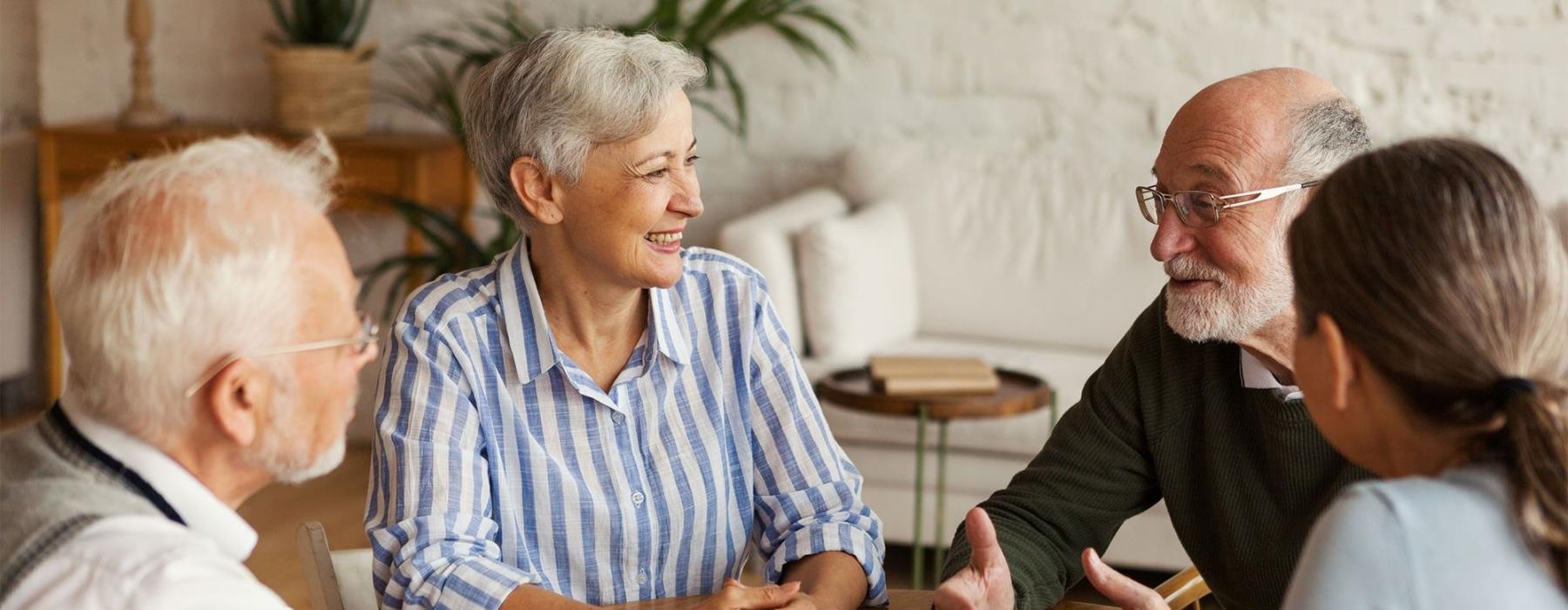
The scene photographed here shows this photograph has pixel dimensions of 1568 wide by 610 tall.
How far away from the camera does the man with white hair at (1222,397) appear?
1.66 meters

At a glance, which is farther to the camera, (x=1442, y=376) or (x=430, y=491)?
(x=430, y=491)

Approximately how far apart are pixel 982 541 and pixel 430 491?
1.94 feet

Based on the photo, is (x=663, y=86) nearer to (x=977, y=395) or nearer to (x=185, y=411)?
(x=185, y=411)

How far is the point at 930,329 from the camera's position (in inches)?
168

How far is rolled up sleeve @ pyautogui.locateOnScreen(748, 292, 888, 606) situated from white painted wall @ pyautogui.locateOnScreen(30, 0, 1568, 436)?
100 inches

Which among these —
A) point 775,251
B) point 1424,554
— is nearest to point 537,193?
point 1424,554

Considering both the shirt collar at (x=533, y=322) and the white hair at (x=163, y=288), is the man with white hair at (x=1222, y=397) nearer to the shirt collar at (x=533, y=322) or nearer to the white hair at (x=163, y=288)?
the shirt collar at (x=533, y=322)

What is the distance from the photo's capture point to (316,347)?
46.0 inches

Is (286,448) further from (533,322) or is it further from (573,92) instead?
(573,92)

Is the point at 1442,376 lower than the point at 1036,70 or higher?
lower

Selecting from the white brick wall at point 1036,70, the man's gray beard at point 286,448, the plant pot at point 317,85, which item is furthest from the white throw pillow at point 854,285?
the man's gray beard at point 286,448

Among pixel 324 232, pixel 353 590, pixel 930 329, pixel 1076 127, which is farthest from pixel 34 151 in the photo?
pixel 324 232

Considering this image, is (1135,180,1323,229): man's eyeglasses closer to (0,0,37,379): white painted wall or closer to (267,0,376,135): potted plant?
(267,0,376,135): potted plant

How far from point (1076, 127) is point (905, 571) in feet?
5.01
